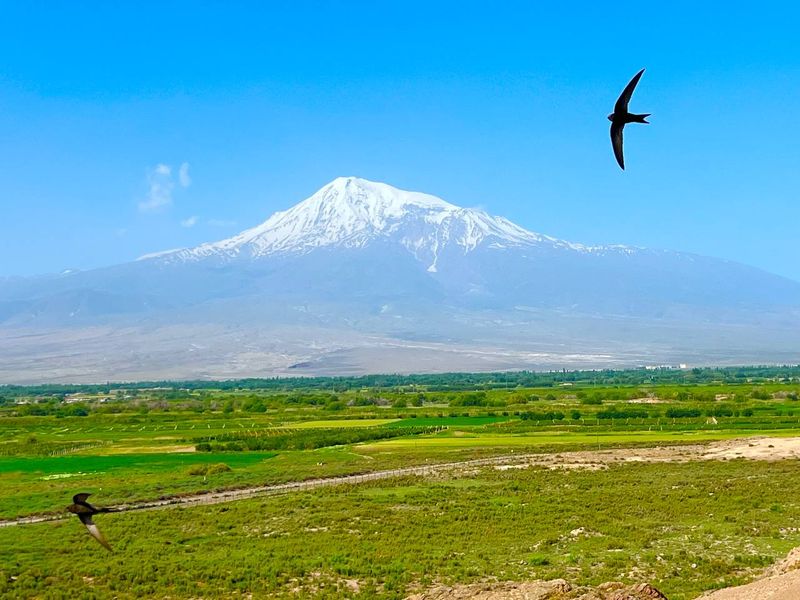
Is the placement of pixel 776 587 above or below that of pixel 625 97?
below

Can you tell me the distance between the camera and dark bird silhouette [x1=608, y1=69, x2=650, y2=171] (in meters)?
7.57

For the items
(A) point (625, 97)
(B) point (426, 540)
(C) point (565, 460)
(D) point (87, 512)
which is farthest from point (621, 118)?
(C) point (565, 460)

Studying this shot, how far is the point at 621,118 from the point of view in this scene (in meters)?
7.80

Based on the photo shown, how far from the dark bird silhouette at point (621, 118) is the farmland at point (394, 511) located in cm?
1252

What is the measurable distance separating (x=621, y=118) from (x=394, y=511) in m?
22.2

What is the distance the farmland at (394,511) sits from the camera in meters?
20.0

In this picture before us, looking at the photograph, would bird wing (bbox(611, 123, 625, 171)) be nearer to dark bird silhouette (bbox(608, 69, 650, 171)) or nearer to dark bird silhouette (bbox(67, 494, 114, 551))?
dark bird silhouette (bbox(608, 69, 650, 171))

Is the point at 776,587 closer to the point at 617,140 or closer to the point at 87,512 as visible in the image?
the point at 617,140

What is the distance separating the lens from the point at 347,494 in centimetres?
3184

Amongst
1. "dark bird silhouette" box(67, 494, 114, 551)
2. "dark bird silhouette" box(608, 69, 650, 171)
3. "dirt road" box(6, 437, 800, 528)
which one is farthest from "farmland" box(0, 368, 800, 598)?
"dark bird silhouette" box(608, 69, 650, 171)

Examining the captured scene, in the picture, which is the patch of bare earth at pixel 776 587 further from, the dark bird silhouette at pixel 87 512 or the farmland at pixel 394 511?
the dark bird silhouette at pixel 87 512

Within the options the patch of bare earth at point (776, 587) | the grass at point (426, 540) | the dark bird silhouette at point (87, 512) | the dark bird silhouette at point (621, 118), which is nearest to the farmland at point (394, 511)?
the grass at point (426, 540)

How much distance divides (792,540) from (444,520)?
9.83m

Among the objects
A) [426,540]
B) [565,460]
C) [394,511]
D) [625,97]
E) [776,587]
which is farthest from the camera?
[565,460]
